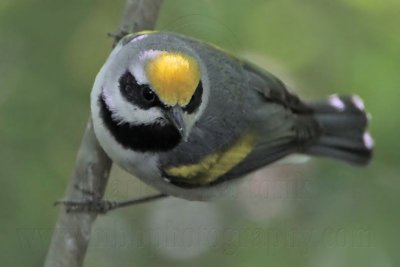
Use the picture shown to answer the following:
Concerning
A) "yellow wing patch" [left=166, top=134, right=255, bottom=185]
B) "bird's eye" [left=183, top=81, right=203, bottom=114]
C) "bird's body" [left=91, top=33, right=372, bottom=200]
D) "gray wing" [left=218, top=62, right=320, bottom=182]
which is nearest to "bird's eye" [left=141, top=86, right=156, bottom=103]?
"bird's body" [left=91, top=33, right=372, bottom=200]

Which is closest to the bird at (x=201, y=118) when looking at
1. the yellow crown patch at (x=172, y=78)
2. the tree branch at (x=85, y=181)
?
the yellow crown patch at (x=172, y=78)

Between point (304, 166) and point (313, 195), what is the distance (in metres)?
0.19

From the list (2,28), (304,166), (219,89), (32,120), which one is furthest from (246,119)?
(2,28)

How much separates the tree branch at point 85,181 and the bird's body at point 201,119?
17 centimetres

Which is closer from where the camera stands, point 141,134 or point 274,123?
point 141,134

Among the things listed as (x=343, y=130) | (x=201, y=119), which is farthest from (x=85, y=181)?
(x=343, y=130)

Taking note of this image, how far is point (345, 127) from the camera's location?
5.21m

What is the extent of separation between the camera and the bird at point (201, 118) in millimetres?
3496

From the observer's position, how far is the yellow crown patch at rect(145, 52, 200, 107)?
11.2ft

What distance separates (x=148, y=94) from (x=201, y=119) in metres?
0.74

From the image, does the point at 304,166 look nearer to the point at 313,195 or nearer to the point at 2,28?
the point at 313,195

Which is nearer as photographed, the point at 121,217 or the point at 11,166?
the point at 11,166

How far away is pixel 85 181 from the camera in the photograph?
4.11 meters

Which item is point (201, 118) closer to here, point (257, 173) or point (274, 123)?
point (274, 123)
